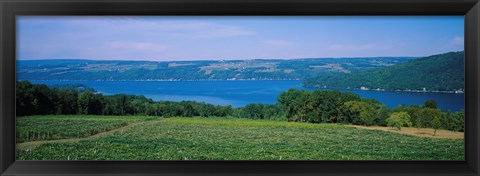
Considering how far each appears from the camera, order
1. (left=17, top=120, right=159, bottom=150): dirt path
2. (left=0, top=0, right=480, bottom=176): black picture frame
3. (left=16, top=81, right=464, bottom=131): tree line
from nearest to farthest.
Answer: (left=0, top=0, right=480, bottom=176): black picture frame → (left=17, top=120, right=159, bottom=150): dirt path → (left=16, top=81, right=464, bottom=131): tree line

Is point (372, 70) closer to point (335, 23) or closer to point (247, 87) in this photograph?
point (335, 23)

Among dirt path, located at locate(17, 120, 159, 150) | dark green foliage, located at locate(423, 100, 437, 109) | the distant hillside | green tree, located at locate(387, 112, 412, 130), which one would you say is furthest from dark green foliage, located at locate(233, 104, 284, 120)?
dark green foliage, located at locate(423, 100, 437, 109)

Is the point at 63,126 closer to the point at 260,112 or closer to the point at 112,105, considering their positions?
the point at 112,105

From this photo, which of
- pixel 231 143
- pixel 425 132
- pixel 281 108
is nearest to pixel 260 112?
Answer: pixel 281 108

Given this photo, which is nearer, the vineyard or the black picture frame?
the black picture frame

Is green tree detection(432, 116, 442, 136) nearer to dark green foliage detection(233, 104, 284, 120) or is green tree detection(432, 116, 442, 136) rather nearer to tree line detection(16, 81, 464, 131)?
tree line detection(16, 81, 464, 131)

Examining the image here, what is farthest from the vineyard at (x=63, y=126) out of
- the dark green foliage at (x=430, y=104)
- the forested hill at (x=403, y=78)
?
the dark green foliage at (x=430, y=104)

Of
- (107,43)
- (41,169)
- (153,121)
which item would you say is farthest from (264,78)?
(41,169)
